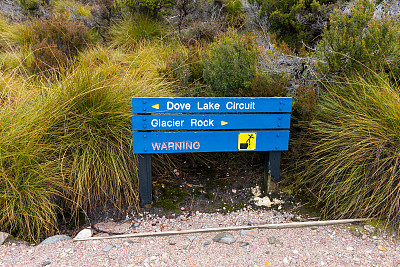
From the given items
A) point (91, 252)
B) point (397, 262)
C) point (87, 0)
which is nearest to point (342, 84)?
point (397, 262)

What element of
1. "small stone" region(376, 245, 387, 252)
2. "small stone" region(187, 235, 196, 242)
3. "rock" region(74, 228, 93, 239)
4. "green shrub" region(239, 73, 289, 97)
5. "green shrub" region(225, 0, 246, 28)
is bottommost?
"rock" region(74, 228, 93, 239)

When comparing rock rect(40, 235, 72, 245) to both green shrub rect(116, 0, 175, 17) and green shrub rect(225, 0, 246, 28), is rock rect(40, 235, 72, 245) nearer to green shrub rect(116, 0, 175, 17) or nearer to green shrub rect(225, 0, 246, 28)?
green shrub rect(116, 0, 175, 17)

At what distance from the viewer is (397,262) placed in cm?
260

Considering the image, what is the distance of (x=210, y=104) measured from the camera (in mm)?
3521

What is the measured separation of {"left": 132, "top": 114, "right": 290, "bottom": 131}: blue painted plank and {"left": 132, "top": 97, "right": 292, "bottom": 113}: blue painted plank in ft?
0.20

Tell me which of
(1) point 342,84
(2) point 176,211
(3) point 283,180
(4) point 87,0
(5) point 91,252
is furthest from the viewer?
(4) point 87,0

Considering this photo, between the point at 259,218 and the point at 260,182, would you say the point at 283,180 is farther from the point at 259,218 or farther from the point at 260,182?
the point at 259,218

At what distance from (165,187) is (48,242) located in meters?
1.39

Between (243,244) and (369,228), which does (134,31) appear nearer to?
(243,244)

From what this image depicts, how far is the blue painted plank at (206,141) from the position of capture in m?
3.46

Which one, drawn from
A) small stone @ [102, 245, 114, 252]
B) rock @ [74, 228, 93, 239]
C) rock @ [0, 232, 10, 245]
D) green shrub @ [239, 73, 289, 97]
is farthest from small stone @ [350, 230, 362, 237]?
rock @ [0, 232, 10, 245]

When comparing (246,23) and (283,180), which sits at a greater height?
(246,23)

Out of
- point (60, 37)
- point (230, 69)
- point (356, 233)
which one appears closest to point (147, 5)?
point (60, 37)

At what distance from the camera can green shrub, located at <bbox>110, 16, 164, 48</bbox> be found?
7797 mm
